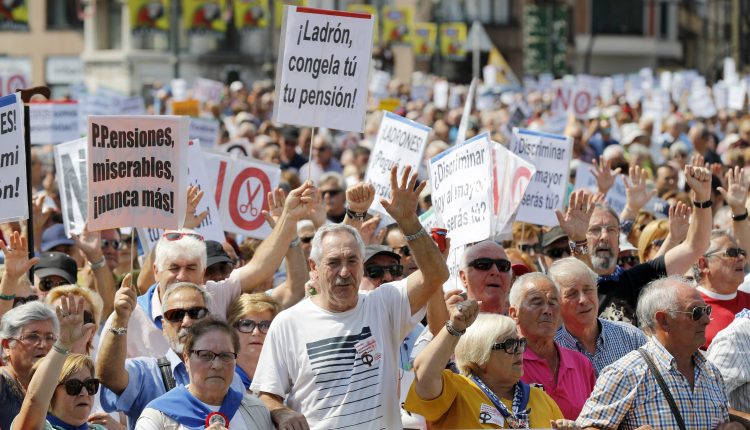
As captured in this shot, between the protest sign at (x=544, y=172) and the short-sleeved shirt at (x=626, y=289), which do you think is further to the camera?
the protest sign at (x=544, y=172)

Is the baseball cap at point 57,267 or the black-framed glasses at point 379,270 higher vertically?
the black-framed glasses at point 379,270

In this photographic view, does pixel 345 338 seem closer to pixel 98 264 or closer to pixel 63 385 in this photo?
pixel 63 385

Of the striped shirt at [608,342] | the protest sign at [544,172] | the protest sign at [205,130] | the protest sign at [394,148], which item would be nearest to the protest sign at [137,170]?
the striped shirt at [608,342]

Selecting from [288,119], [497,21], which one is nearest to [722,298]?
[288,119]

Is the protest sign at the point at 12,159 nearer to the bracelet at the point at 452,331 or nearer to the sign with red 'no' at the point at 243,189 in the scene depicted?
the bracelet at the point at 452,331

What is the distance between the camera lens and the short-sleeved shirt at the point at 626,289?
326 inches

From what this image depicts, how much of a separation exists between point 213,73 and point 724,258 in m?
44.8

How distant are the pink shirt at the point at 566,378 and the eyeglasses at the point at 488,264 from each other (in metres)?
0.52

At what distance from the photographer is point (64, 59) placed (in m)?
54.9

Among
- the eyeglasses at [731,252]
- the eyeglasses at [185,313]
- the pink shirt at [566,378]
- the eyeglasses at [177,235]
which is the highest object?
the eyeglasses at [177,235]

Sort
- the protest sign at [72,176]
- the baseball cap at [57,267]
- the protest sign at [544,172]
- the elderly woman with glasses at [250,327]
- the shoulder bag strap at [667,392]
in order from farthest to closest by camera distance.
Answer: the protest sign at [544,172], the protest sign at [72,176], the baseball cap at [57,267], the elderly woman with glasses at [250,327], the shoulder bag strap at [667,392]

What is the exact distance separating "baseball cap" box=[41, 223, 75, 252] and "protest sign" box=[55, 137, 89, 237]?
0.17 meters

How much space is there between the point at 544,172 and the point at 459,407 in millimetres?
4999

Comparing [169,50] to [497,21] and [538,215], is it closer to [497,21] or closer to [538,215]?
[497,21]
